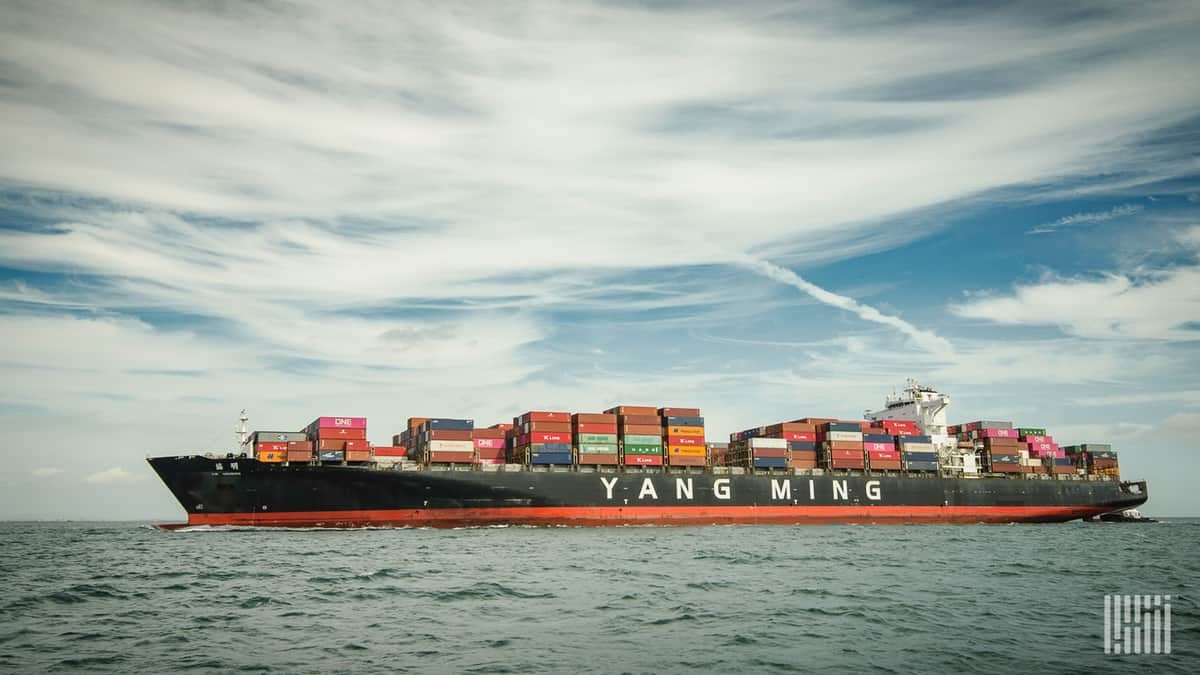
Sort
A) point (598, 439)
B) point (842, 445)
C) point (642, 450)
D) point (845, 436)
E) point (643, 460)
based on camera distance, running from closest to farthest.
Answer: point (598, 439) → point (643, 460) → point (642, 450) → point (842, 445) → point (845, 436)

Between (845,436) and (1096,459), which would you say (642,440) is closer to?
(845,436)

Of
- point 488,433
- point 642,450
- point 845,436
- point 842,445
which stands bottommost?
point 842,445

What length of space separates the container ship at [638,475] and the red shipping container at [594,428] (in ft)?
0.40

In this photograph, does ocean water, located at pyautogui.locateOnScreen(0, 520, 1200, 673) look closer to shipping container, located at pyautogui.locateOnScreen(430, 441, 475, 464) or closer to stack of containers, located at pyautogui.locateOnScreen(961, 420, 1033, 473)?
shipping container, located at pyautogui.locateOnScreen(430, 441, 475, 464)

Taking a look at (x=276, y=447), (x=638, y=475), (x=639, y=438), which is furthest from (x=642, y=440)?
(x=276, y=447)

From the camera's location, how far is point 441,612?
21.1 meters

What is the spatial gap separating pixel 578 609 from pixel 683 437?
44.0m

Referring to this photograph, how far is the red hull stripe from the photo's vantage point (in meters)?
52.5

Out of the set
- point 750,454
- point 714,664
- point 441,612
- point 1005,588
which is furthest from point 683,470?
point 714,664

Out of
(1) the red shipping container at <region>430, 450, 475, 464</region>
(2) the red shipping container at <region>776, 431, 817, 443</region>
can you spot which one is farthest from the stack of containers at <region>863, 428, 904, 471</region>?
(1) the red shipping container at <region>430, 450, 475, 464</region>

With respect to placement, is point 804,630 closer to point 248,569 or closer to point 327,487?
point 248,569

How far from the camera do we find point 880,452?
70812 millimetres

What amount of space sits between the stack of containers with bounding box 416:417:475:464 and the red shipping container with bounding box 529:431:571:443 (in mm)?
5134

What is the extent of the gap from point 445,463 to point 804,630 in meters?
42.3
